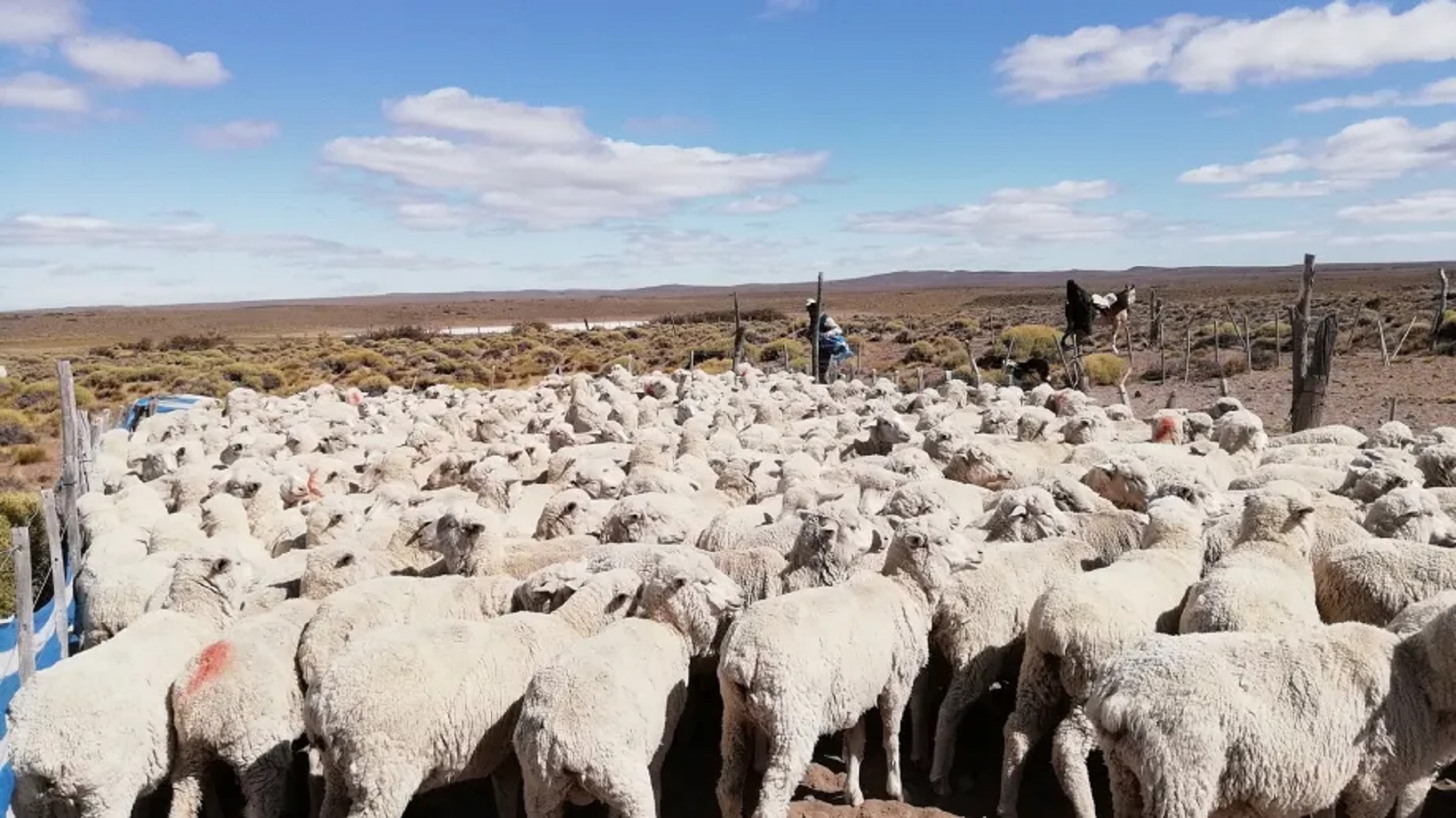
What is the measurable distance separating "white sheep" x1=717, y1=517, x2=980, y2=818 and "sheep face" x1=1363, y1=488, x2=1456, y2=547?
3166 mm

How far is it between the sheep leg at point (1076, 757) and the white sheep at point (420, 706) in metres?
2.81

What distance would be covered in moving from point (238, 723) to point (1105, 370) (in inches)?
1019

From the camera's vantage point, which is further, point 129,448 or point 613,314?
point 613,314

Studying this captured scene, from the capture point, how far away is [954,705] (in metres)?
6.57

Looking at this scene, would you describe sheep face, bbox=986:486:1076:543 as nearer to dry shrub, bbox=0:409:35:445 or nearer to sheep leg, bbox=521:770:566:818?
sheep leg, bbox=521:770:566:818

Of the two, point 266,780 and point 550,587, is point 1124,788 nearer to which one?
point 550,587

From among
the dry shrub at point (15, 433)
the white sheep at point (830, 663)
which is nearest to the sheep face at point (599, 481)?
the white sheep at point (830, 663)

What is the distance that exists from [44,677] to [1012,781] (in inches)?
207

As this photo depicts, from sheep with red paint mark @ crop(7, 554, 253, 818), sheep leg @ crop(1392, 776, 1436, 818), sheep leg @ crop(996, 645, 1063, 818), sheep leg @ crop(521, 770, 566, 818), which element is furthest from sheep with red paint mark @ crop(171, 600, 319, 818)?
sheep leg @ crop(1392, 776, 1436, 818)

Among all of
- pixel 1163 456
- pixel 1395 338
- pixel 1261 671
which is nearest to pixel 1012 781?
pixel 1261 671

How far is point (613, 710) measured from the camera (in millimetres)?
5051

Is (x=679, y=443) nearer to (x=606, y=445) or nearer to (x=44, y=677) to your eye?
(x=606, y=445)

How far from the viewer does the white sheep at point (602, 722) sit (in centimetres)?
494

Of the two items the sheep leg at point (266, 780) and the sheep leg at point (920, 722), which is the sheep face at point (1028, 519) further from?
the sheep leg at point (266, 780)
